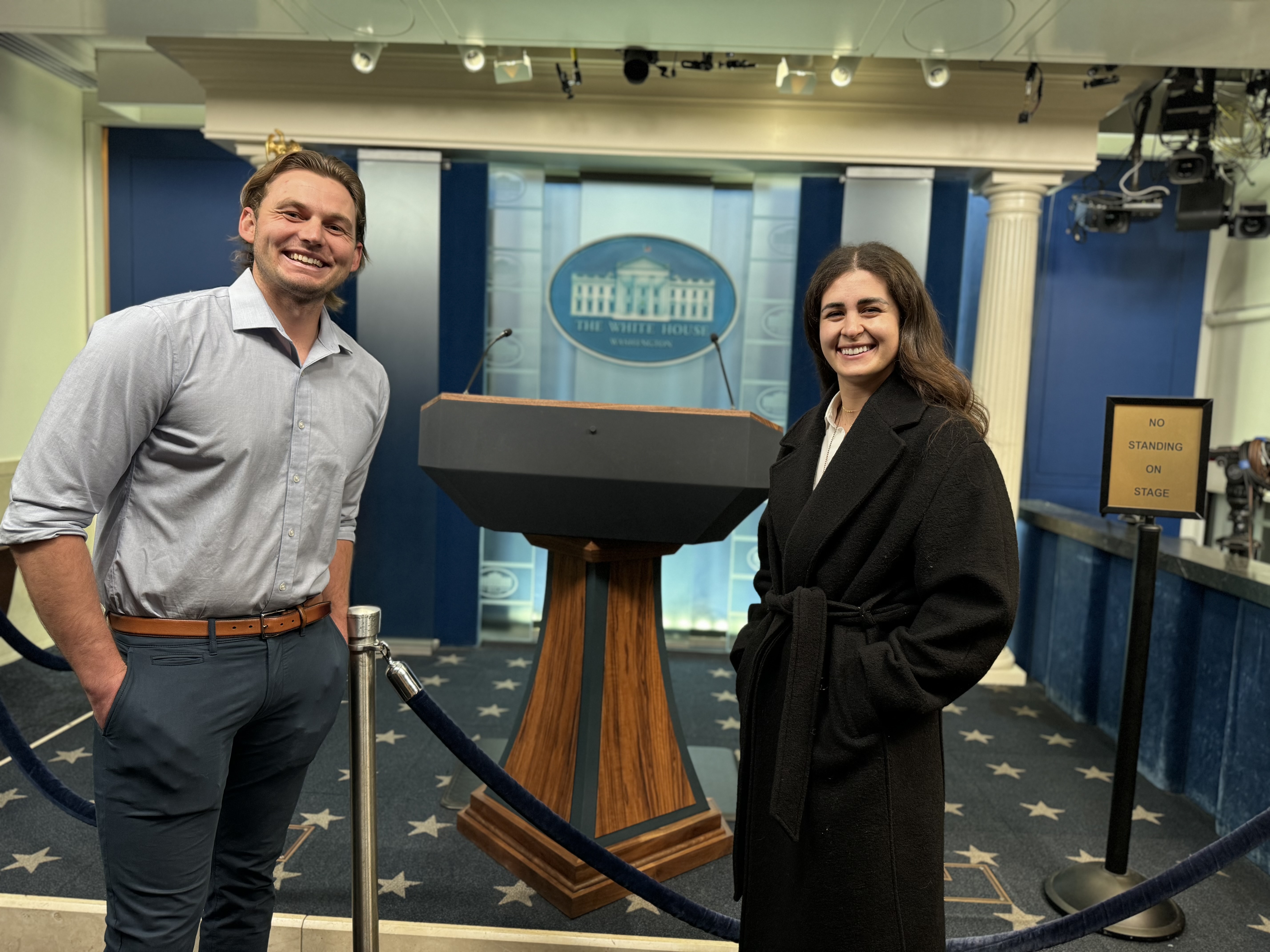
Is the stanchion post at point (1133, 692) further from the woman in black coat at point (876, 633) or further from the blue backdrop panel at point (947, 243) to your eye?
the blue backdrop panel at point (947, 243)

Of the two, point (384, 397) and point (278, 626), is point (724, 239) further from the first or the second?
point (278, 626)

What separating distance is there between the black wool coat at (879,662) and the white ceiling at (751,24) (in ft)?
8.54

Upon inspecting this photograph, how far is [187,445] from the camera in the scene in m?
1.40

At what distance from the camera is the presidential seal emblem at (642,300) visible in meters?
4.87

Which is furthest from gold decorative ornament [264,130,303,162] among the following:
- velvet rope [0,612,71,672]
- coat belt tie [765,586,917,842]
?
coat belt tie [765,586,917,842]

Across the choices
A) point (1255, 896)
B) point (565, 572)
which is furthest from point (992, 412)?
point (565, 572)

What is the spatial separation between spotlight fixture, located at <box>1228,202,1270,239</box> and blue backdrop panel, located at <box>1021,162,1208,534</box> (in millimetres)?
649

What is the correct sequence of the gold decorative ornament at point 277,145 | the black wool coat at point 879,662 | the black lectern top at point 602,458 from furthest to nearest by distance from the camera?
the gold decorative ornament at point 277,145 → the black lectern top at point 602,458 → the black wool coat at point 879,662

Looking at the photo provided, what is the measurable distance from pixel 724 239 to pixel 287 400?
3.78 meters

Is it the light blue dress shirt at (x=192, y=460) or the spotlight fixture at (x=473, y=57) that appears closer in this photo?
the light blue dress shirt at (x=192, y=460)

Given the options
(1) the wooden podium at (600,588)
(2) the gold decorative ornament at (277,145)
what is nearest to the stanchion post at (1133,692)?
(1) the wooden podium at (600,588)

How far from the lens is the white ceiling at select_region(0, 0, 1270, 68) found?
328 cm

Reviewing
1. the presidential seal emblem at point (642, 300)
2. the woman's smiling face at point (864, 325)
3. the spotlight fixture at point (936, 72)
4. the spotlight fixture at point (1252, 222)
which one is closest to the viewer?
the woman's smiling face at point (864, 325)

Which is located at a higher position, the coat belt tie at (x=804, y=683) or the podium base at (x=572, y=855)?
the coat belt tie at (x=804, y=683)
